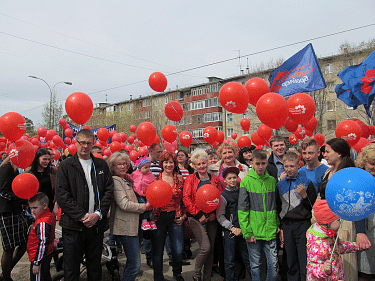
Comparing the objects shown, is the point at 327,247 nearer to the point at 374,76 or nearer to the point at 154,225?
the point at 154,225

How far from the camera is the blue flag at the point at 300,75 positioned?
5551 mm

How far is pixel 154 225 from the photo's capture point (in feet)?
12.0

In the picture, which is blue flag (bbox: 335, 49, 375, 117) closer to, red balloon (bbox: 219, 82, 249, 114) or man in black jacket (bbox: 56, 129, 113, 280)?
red balloon (bbox: 219, 82, 249, 114)

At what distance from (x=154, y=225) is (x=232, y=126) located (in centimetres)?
3744

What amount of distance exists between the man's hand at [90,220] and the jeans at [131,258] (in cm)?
51

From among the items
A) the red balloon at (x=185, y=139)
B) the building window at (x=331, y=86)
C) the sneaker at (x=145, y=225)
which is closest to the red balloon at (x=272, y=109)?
the sneaker at (x=145, y=225)

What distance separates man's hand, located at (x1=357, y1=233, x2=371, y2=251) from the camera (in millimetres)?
2553

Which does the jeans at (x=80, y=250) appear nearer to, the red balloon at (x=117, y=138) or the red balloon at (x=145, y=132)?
the red balloon at (x=145, y=132)

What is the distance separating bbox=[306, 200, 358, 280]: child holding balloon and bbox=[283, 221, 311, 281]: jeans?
1.67ft

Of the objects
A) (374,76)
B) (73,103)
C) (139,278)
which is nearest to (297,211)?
(139,278)

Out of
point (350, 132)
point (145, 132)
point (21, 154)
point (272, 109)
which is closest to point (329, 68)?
point (350, 132)

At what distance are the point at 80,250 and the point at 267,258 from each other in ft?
7.51

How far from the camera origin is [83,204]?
3.10 meters

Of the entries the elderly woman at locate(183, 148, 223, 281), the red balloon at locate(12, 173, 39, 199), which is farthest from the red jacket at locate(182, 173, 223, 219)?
the red balloon at locate(12, 173, 39, 199)
